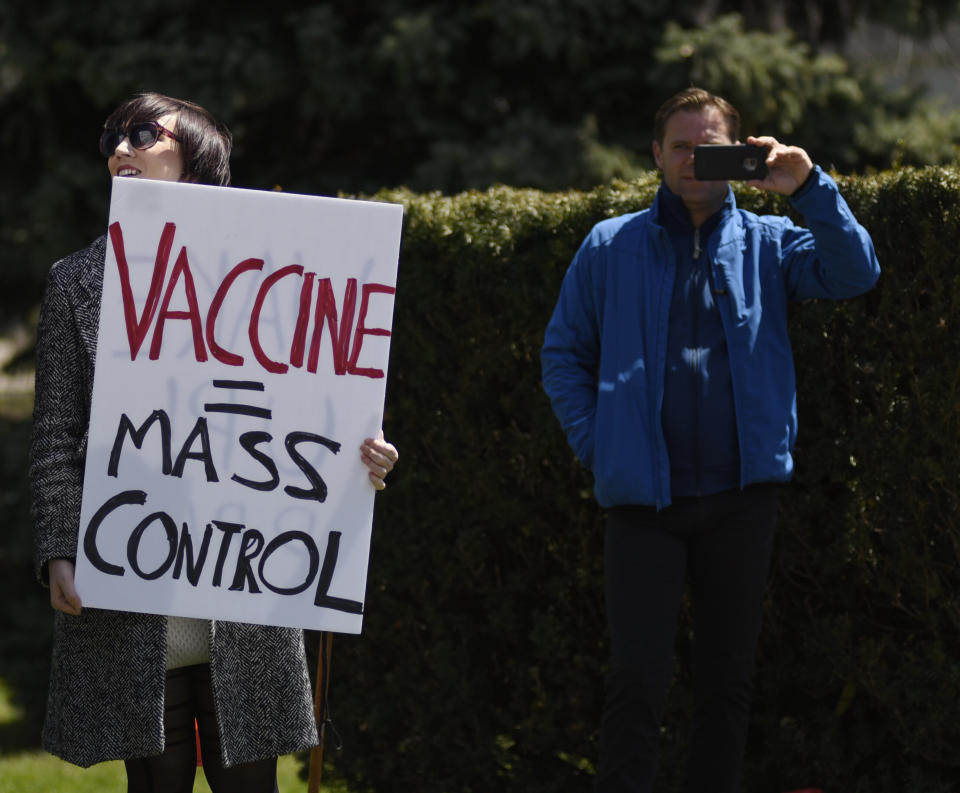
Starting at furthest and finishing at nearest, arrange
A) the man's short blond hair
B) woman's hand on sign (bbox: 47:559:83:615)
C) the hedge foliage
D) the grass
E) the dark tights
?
the grass < the hedge foliage < the man's short blond hair < the dark tights < woman's hand on sign (bbox: 47:559:83:615)

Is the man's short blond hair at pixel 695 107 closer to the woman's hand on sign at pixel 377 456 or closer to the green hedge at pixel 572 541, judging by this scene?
the green hedge at pixel 572 541

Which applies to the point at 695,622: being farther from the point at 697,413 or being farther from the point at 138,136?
the point at 138,136

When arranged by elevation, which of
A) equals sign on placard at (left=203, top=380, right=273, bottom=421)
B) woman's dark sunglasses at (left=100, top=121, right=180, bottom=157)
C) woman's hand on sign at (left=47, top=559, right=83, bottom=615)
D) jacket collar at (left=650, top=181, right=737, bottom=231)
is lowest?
woman's hand on sign at (left=47, top=559, right=83, bottom=615)

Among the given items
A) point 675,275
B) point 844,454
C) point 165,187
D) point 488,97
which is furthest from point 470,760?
point 488,97

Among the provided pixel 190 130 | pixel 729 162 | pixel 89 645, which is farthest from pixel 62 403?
pixel 729 162

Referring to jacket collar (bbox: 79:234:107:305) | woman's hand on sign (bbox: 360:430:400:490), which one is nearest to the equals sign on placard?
woman's hand on sign (bbox: 360:430:400:490)

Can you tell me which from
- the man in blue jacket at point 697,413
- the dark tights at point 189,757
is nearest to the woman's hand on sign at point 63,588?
the dark tights at point 189,757

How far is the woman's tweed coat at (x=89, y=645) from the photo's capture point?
2.80 metres

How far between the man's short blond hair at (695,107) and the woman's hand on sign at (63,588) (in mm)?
1884

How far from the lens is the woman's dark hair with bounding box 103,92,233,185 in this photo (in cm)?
295

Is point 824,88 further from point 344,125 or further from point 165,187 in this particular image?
point 165,187

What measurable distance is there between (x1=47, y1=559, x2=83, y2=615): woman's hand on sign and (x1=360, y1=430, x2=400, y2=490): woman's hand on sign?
0.67 metres

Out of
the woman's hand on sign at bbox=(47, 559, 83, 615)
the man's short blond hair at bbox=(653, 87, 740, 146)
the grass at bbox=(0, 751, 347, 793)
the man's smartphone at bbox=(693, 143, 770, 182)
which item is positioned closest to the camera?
the woman's hand on sign at bbox=(47, 559, 83, 615)

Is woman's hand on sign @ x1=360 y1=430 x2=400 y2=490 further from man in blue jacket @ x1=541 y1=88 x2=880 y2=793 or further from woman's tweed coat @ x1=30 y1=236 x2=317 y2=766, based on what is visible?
man in blue jacket @ x1=541 y1=88 x2=880 y2=793
